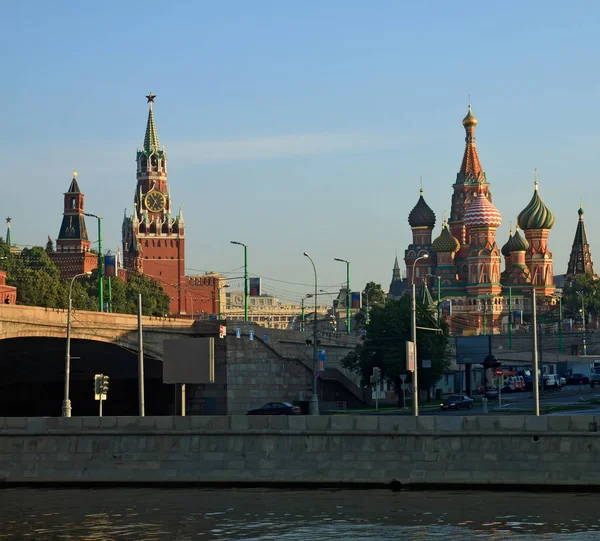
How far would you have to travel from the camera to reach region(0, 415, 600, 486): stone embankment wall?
159ft

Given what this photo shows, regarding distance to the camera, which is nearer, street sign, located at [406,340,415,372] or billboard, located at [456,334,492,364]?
street sign, located at [406,340,415,372]

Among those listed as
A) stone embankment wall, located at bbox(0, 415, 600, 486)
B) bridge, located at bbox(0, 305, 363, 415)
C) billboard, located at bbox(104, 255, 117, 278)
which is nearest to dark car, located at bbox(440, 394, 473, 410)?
bridge, located at bbox(0, 305, 363, 415)

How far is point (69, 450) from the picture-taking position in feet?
172

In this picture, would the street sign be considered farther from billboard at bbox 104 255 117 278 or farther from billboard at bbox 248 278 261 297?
billboard at bbox 248 278 261 297

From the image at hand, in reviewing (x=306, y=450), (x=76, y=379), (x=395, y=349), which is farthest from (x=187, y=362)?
(x=395, y=349)

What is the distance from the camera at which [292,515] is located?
4359 cm

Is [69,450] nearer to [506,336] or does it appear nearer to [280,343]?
[280,343]

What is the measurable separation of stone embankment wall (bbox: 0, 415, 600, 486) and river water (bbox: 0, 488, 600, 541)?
3.30 ft

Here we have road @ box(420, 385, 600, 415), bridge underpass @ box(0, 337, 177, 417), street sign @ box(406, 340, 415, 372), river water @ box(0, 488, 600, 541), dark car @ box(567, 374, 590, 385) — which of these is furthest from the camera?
dark car @ box(567, 374, 590, 385)

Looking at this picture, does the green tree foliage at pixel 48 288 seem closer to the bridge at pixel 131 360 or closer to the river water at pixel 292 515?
the bridge at pixel 131 360

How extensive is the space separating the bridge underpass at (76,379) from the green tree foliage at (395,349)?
15756 millimetres

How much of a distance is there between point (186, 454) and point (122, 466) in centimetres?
256

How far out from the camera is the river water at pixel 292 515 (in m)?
40.1

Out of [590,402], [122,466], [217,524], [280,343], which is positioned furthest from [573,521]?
[280,343]
